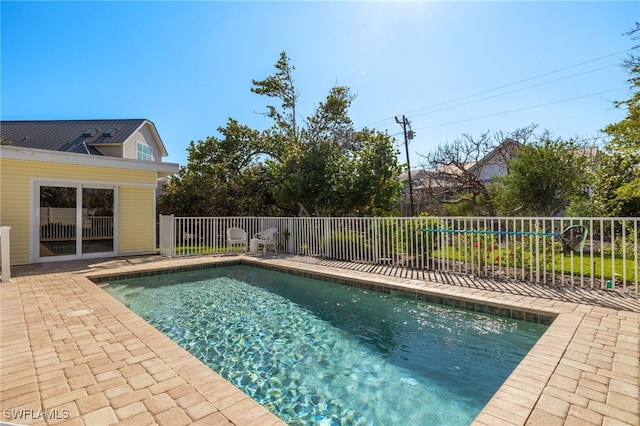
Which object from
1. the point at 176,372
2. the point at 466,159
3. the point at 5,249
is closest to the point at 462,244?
the point at 176,372

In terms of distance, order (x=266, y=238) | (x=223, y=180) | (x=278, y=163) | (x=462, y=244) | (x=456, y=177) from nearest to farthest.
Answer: (x=462, y=244), (x=266, y=238), (x=456, y=177), (x=278, y=163), (x=223, y=180)

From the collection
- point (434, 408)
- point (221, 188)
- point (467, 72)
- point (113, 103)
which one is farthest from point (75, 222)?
point (113, 103)

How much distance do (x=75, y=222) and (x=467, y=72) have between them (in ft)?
45.2

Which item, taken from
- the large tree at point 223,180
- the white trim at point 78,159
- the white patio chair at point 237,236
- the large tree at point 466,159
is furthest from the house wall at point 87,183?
the large tree at point 466,159

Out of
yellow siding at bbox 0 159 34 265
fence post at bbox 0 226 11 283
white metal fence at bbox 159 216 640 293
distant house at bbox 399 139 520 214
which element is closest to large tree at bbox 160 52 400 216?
white metal fence at bbox 159 216 640 293

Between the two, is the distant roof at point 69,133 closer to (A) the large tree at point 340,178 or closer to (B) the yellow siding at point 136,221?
(B) the yellow siding at point 136,221

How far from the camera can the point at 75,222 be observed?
861 cm

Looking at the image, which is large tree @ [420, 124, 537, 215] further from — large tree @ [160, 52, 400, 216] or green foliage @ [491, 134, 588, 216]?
green foliage @ [491, 134, 588, 216]

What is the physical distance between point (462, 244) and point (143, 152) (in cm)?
1866

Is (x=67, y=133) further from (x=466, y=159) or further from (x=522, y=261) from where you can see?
(x=522, y=261)

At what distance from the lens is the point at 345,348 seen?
375 centimetres

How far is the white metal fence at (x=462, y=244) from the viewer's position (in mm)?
5586

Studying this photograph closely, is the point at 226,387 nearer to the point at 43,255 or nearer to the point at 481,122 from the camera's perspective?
the point at 43,255

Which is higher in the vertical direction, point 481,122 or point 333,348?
point 481,122
